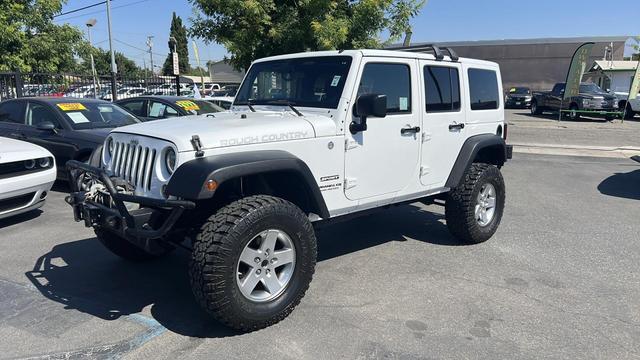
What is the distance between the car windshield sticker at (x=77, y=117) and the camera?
774 centimetres

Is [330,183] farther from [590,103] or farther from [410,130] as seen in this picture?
[590,103]

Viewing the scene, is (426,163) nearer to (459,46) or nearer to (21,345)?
(21,345)

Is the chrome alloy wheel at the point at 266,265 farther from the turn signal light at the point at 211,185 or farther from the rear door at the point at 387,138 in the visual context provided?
the rear door at the point at 387,138

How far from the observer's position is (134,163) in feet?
11.9

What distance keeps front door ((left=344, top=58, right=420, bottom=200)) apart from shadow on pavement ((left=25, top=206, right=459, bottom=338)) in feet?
3.48

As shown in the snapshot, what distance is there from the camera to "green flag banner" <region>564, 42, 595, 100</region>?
19.4 meters

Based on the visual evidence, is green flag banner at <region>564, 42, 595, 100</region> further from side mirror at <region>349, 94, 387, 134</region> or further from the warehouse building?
the warehouse building

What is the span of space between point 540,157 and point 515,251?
816 cm

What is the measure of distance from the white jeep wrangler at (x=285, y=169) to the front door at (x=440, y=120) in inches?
0.5

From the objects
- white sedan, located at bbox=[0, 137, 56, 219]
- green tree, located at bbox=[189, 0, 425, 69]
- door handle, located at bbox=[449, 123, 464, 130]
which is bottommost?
white sedan, located at bbox=[0, 137, 56, 219]

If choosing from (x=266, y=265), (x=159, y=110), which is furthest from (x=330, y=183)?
(x=159, y=110)

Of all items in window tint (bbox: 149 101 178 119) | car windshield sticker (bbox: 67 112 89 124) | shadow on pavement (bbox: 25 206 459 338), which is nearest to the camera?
shadow on pavement (bbox: 25 206 459 338)

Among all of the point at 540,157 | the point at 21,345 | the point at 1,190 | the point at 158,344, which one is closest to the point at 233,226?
the point at 158,344

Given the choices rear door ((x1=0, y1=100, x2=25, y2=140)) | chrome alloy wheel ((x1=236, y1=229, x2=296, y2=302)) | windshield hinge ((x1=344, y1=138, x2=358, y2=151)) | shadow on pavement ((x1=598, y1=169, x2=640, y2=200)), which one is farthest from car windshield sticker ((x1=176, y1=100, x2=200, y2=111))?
shadow on pavement ((x1=598, y1=169, x2=640, y2=200))
